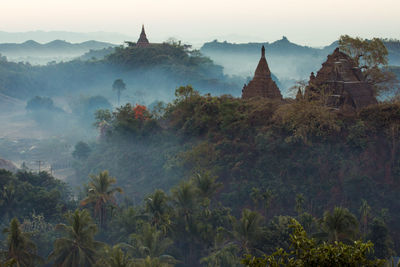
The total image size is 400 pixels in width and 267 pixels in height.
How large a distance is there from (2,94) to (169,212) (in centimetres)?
10584

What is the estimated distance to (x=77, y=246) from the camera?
2011cm

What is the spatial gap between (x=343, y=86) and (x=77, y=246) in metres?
23.3

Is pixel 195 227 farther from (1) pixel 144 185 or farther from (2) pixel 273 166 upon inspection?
(1) pixel 144 185

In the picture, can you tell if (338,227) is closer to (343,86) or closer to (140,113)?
(343,86)

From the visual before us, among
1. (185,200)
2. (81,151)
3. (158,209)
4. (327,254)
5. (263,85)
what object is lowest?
(81,151)

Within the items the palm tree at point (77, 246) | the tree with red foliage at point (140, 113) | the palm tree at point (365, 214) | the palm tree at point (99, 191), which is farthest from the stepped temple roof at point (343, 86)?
the palm tree at point (77, 246)

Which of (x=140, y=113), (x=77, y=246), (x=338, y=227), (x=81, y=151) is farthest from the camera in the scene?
(x=81, y=151)

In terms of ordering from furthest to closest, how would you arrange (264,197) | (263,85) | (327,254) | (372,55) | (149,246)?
1. (263,85)
2. (372,55)
3. (264,197)
4. (149,246)
5. (327,254)

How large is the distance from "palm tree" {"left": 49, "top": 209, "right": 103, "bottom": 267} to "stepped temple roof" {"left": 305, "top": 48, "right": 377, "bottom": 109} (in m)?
20.0

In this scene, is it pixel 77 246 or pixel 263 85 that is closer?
pixel 77 246

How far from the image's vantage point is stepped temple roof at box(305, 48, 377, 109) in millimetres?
32156

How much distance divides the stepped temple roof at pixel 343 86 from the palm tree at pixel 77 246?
785 inches

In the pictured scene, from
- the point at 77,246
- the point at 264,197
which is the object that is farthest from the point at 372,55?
the point at 77,246

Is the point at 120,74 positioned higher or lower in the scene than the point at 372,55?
lower
